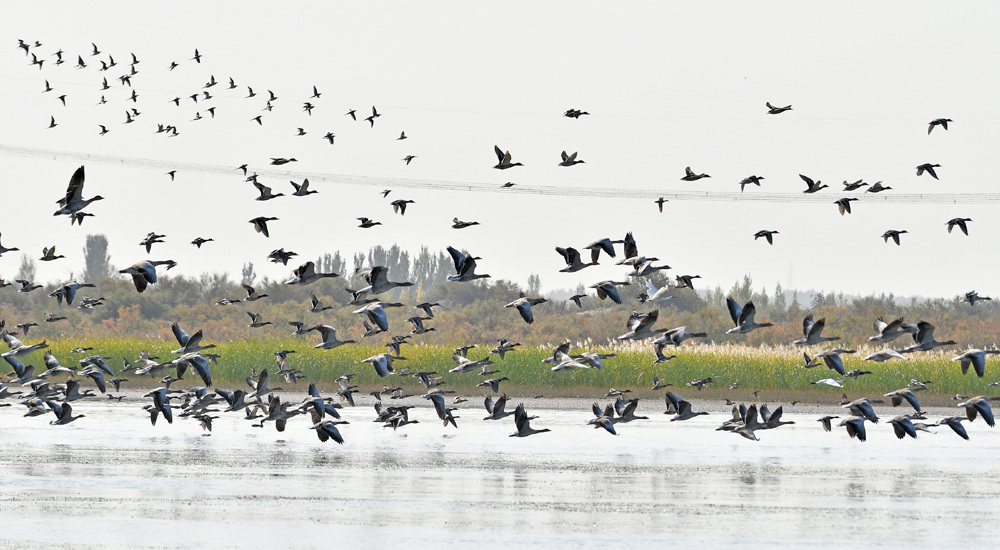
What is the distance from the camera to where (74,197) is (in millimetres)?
23906

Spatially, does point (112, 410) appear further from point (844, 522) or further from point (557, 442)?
point (844, 522)

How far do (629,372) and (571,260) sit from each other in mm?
27443

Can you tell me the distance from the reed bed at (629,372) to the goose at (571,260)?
24.5 metres

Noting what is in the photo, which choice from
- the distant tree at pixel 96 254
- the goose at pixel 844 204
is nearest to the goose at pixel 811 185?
the goose at pixel 844 204

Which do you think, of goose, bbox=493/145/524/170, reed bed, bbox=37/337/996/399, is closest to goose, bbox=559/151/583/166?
goose, bbox=493/145/524/170

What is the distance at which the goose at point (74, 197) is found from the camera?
23.5 m

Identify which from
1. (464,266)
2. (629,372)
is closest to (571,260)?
(464,266)

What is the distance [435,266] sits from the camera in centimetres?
16175

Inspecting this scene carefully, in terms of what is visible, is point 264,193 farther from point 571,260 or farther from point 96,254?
point 96,254

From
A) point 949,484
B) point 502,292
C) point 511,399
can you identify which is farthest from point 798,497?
point 502,292

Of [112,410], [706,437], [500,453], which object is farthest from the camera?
[112,410]

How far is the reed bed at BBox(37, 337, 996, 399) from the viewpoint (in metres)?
51.0

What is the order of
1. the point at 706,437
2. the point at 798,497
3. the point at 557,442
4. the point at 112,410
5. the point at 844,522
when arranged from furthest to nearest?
the point at 112,410
the point at 706,437
the point at 557,442
the point at 798,497
the point at 844,522

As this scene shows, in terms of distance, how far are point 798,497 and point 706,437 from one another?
11.7m
